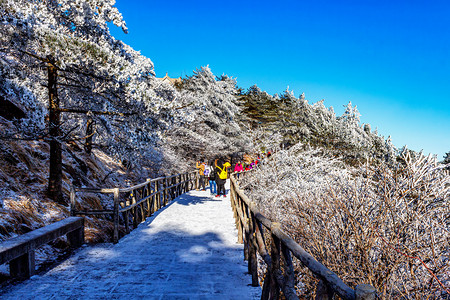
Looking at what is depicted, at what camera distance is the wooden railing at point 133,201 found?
6.72 meters

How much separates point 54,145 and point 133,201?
2.59 metres

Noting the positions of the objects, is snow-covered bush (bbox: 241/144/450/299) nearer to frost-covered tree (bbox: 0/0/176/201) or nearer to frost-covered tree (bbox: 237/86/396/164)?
frost-covered tree (bbox: 0/0/176/201)

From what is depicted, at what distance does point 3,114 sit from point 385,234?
1183cm

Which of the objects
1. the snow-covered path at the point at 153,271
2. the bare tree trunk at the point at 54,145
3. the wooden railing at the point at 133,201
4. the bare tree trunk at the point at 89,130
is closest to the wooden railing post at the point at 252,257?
the snow-covered path at the point at 153,271

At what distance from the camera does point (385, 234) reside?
4.29m

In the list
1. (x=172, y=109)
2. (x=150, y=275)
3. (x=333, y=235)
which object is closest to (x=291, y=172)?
(x=172, y=109)

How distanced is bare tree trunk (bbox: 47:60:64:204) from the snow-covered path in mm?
2503

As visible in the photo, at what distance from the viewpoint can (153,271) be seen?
497cm

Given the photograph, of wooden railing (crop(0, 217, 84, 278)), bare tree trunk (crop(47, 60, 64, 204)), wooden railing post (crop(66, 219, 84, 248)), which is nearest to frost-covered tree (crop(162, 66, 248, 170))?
bare tree trunk (crop(47, 60, 64, 204))

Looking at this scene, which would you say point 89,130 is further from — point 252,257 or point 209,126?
point 209,126

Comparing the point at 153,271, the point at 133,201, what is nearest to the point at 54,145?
the point at 133,201

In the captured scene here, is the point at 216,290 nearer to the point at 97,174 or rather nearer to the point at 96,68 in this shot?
the point at 96,68

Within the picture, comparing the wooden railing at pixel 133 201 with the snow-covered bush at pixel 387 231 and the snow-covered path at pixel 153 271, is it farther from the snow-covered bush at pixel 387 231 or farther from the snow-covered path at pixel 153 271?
the snow-covered bush at pixel 387 231

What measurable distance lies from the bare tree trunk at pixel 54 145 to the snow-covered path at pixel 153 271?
8.21 ft
